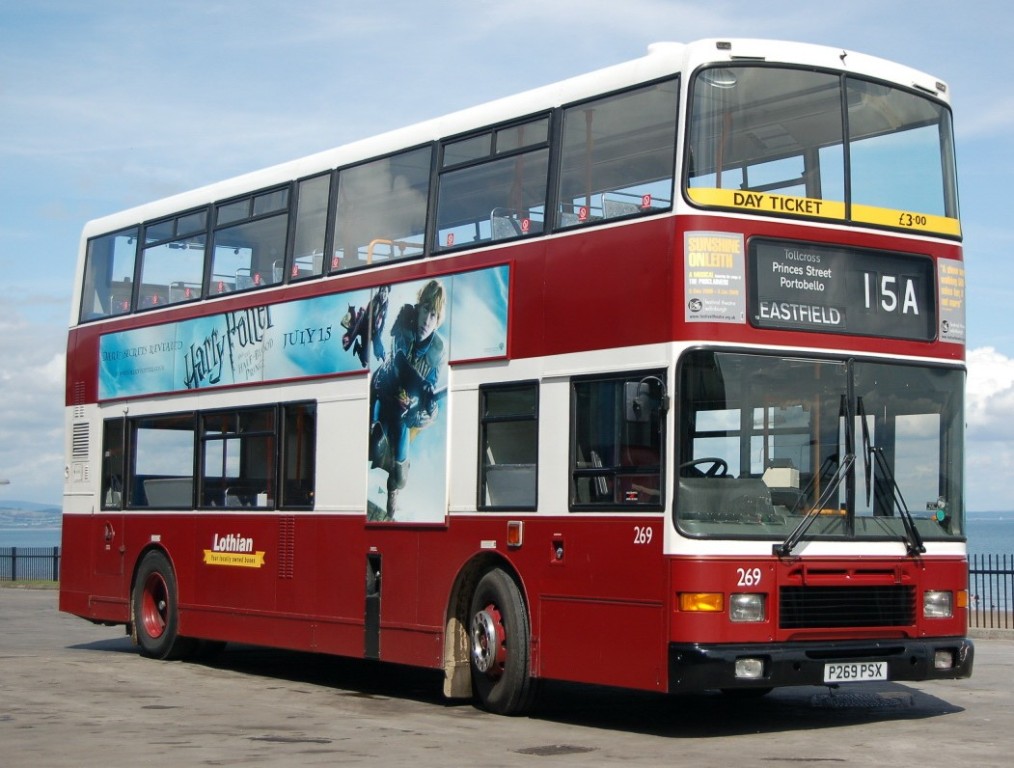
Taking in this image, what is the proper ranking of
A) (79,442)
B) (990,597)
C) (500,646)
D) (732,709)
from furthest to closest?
(990,597) < (79,442) < (732,709) < (500,646)

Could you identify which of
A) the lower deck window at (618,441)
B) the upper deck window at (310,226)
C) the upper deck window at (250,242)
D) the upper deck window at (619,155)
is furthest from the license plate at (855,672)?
the upper deck window at (250,242)

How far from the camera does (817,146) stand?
12312 mm

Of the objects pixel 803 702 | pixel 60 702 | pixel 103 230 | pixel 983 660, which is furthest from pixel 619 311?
pixel 103 230

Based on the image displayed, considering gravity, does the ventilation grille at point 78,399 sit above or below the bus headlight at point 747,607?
above

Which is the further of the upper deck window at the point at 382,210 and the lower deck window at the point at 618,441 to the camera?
the upper deck window at the point at 382,210

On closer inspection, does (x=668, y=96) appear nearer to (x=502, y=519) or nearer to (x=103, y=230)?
(x=502, y=519)

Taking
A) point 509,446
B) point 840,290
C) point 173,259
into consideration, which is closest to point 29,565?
point 173,259

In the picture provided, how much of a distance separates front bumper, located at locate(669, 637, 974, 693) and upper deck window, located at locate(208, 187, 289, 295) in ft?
23.7

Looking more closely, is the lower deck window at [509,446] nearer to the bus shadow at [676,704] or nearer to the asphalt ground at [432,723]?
the bus shadow at [676,704]

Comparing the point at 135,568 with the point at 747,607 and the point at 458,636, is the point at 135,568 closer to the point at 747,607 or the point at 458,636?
the point at 458,636

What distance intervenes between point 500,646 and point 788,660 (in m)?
2.73

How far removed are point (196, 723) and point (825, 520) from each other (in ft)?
16.9

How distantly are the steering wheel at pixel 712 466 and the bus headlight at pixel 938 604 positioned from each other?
2.10 metres

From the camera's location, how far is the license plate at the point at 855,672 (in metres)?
11.7
